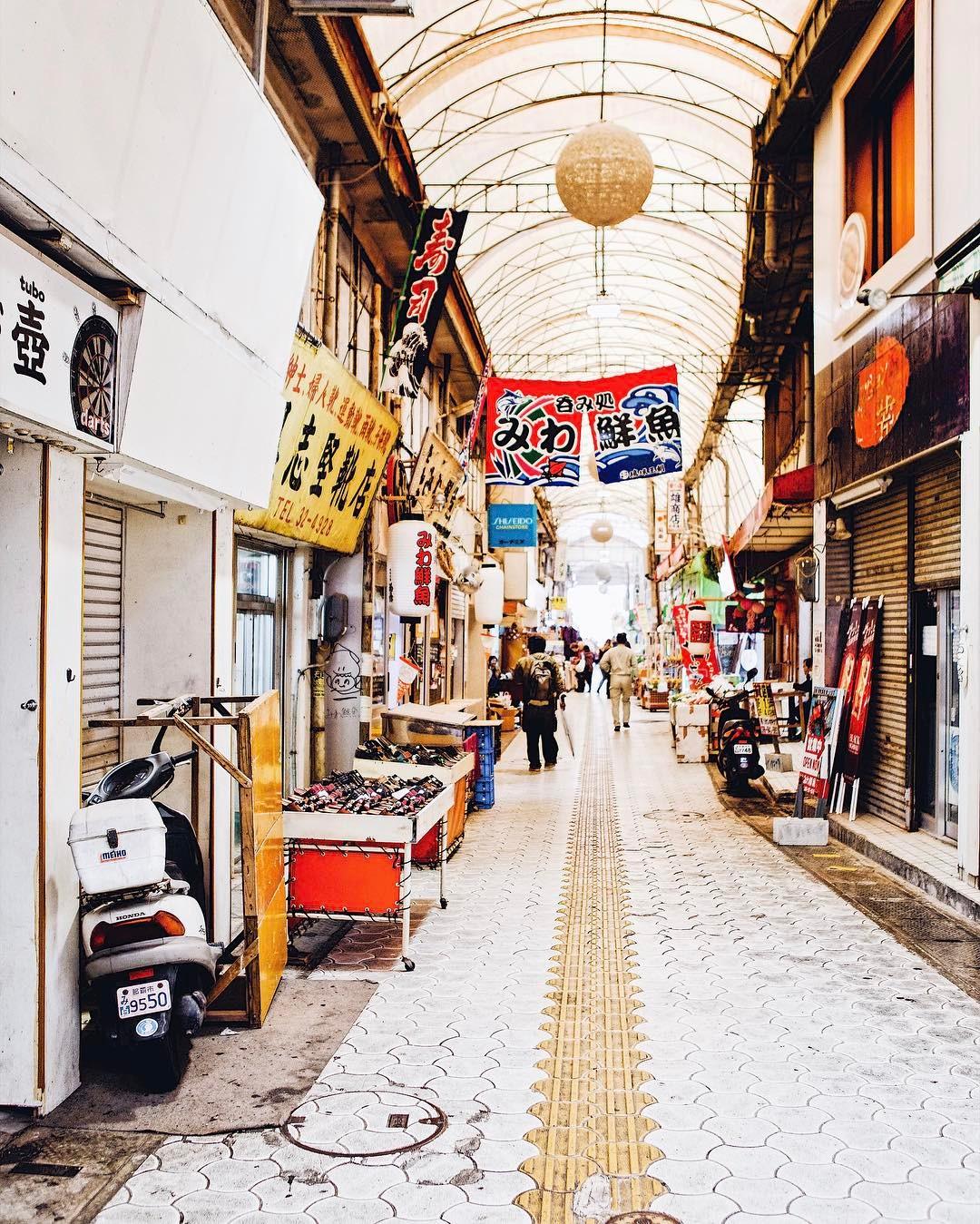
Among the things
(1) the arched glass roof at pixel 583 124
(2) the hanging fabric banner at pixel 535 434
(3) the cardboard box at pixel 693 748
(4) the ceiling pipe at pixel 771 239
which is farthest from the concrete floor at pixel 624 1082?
(3) the cardboard box at pixel 693 748

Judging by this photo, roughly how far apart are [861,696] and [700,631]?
13747mm

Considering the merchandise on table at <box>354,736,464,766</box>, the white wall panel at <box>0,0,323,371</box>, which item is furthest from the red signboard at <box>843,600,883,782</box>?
the white wall panel at <box>0,0,323,371</box>

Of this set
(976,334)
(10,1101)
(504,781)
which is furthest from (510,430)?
(10,1101)

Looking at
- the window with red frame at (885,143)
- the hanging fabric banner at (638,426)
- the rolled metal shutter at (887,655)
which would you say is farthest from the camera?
the hanging fabric banner at (638,426)

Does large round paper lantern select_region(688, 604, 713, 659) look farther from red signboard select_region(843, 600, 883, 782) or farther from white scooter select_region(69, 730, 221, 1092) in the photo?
white scooter select_region(69, 730, 221, 1092)

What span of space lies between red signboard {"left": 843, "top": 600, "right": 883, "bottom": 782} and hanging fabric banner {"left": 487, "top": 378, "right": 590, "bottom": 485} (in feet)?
17.4

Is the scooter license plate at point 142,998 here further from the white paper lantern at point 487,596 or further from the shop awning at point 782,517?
the white paper lantern at point 487,596

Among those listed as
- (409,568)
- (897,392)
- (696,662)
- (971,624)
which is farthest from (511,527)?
(971,624)

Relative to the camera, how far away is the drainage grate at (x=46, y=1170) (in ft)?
12.9

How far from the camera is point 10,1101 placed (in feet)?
14.4

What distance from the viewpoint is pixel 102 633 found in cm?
657

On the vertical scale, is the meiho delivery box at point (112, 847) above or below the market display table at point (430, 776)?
above

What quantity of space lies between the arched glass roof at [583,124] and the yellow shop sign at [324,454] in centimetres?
386

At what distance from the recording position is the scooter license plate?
4.50 metres
